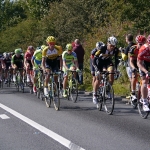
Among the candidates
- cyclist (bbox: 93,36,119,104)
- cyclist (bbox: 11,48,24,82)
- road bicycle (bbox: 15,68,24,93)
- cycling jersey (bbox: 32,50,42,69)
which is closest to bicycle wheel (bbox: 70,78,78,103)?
cyclist (bbox: 93,36,119,104)

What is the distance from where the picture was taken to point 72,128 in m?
9.16

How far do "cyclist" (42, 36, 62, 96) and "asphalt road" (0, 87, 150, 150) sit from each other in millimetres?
1091

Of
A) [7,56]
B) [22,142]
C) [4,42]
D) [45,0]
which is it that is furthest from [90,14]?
[22,142]

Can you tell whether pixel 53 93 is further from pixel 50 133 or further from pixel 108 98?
pixel 50 133

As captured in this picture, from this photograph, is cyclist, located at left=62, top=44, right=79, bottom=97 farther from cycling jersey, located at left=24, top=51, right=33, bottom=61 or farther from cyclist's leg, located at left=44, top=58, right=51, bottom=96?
cycling jersey, located at left=24, top=51, right=33, bottom=61

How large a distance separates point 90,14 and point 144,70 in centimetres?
2202

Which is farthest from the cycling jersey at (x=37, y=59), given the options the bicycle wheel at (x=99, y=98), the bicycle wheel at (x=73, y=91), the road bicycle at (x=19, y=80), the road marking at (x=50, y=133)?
the bicycle wheel at (x=99, y=98)

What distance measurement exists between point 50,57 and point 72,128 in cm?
400

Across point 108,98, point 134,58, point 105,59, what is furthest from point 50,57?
point 134,58

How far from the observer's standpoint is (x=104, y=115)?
10766mm

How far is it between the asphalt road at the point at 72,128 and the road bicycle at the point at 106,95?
0.21m

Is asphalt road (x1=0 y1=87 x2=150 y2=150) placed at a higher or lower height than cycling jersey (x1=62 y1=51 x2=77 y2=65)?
lower

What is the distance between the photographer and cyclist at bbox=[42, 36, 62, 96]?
1238 centimetres

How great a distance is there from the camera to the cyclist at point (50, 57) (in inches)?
487
